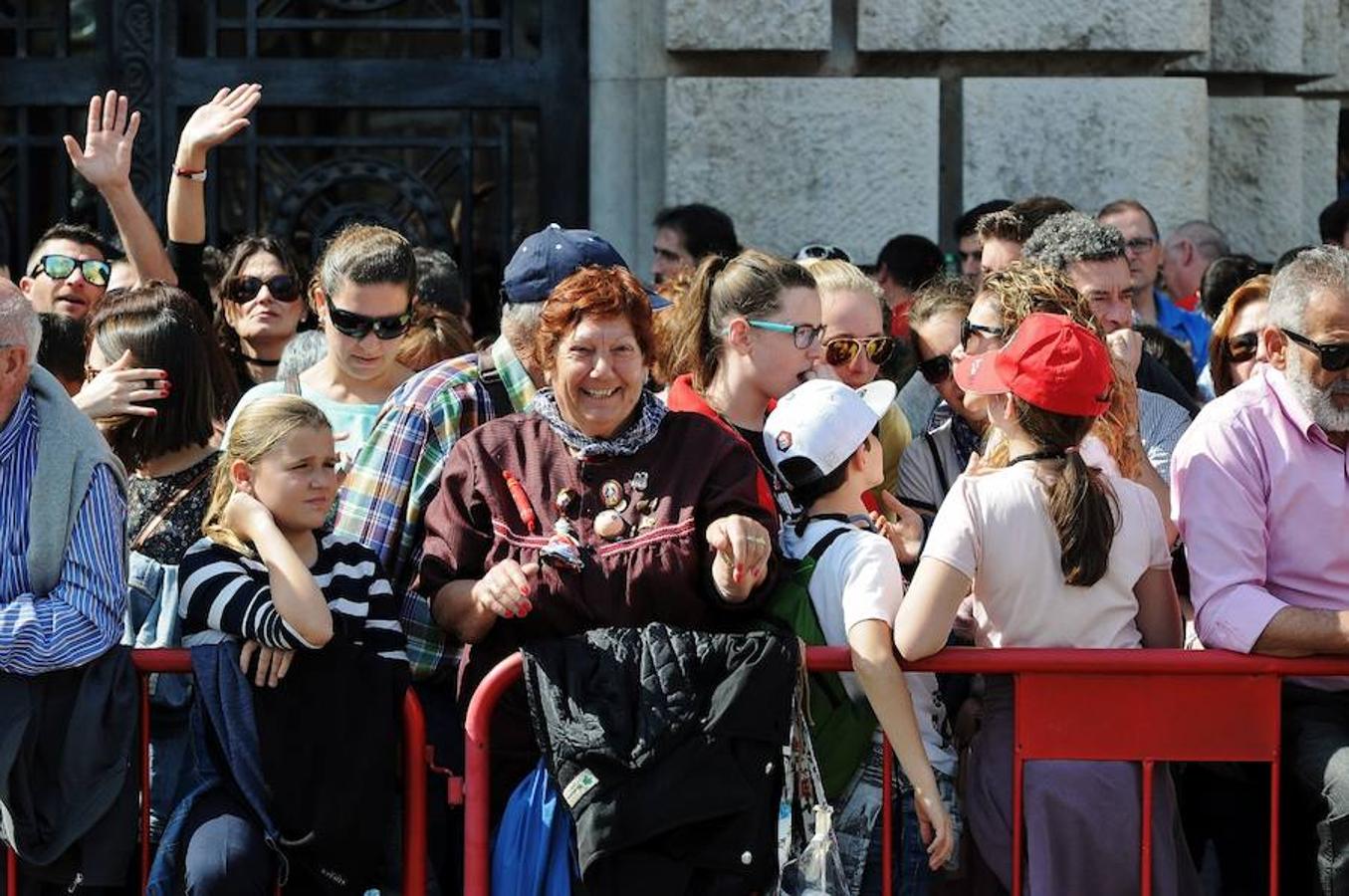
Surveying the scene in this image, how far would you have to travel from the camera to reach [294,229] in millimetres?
7828

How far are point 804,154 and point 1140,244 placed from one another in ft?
3.82

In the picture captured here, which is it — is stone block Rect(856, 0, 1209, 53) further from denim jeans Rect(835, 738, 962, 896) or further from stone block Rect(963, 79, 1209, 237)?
denim jeans Rect(835, 738, 962, 896)

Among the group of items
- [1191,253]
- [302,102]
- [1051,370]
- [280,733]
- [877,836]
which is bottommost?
[877,836]

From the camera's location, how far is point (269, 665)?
444 centimetres

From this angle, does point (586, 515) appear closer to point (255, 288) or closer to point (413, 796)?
point (413, 796)

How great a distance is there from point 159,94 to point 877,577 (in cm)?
426

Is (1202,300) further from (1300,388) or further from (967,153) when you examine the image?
(1300,388)

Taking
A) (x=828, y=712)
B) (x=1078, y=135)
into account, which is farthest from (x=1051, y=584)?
(x=1078, y=135)

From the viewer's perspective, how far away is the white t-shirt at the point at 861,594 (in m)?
4.48

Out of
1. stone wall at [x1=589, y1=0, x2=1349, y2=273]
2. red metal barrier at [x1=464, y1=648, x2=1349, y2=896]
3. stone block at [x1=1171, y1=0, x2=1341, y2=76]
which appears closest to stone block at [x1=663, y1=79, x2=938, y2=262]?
stone wall at [x1=589, y1=0, x2=1349, y2=273]

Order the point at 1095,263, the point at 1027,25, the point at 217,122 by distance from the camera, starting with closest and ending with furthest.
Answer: the point at 1095,263 < the point at 217,122 < the point at 1027,25

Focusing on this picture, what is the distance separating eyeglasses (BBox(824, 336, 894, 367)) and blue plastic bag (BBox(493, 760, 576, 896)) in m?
1.54

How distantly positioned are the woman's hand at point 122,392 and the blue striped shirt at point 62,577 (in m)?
0.30

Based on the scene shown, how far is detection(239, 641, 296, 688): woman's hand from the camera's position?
443cm
